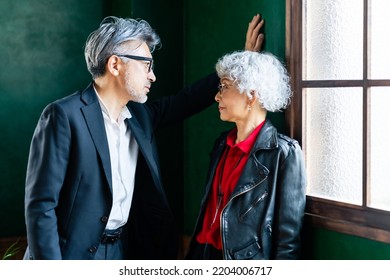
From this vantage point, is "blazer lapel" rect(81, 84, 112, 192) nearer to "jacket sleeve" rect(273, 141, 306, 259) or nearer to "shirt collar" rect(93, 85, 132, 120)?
"shirt collar" rect(93, 85, 132, 120)

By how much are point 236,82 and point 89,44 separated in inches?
31.3

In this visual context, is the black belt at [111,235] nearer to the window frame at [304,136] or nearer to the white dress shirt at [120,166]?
the white dress shirt at [120,166]

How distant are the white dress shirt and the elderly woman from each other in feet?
1.45

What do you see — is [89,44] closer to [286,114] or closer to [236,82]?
[236,82]

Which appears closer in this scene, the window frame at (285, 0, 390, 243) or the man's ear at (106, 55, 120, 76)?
the window frame at (285, 0, 390, 243)

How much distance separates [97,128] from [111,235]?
53cm

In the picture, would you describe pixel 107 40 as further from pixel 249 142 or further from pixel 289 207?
pixel 289 207

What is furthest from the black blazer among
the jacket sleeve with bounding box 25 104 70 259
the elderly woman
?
the elderly woman

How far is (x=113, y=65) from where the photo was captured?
117 inches

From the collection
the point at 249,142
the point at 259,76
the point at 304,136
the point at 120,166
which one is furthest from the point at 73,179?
the point at 304,136

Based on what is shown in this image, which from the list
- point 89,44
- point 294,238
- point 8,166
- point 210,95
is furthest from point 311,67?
point 8,166

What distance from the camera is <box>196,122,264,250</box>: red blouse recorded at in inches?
110

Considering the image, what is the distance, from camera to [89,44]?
3027 millimetres

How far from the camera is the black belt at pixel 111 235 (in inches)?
115
